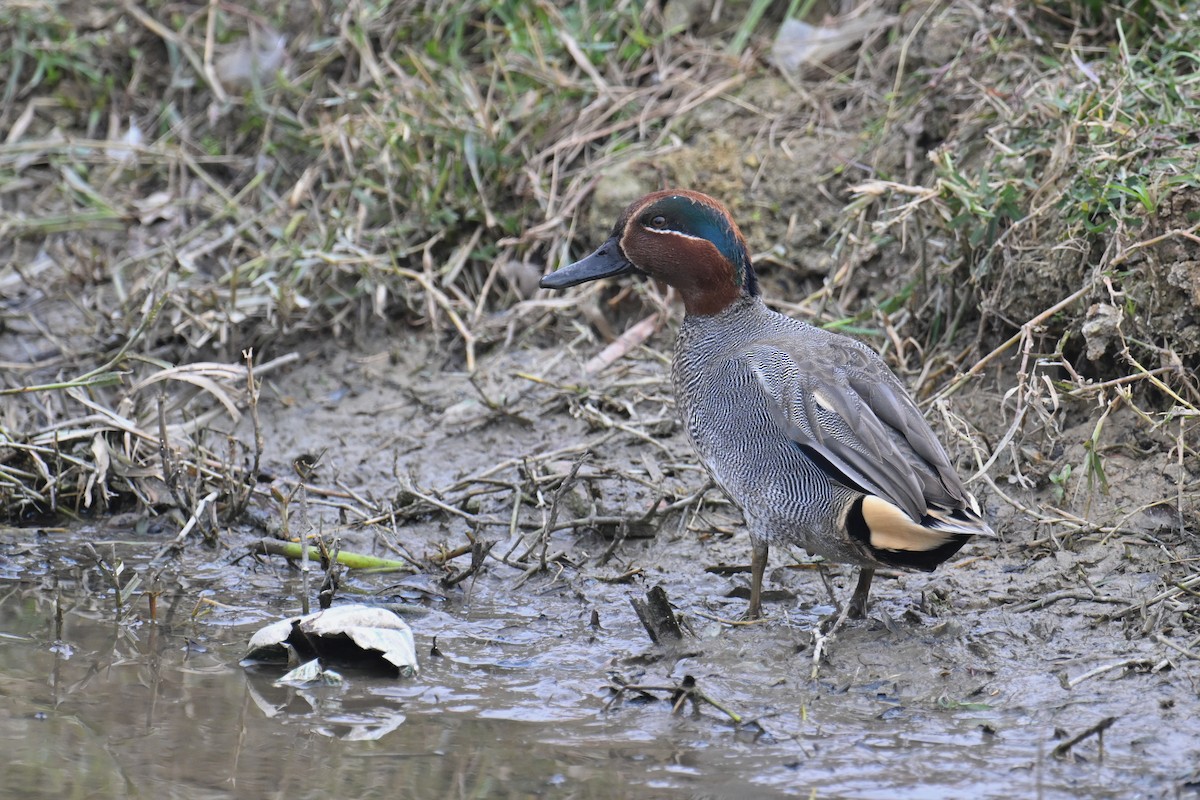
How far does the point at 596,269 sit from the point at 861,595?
138cm

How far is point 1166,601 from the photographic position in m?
3.82

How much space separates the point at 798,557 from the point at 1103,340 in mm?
1197

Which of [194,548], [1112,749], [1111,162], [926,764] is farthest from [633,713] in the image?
[1111,162]

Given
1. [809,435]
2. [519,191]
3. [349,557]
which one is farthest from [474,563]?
[519,191]

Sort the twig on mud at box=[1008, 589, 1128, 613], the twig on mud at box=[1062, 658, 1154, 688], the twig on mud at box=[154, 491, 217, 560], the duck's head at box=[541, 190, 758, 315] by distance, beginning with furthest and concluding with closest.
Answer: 1. the twig on mud at box=[154, 491, 217, 560]
2. the duck's head at box=[541, 190, 758, 315]
3. the twig on mud at box=[1008, 589, 1128, 613]
4. the twig on mud at box=[1062, 658, 1154, 688]

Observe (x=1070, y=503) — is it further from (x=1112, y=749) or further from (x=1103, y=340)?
(x=1112, y=749)

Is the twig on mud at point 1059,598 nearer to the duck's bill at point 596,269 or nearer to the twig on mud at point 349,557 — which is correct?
the duck's bill at point 596,269

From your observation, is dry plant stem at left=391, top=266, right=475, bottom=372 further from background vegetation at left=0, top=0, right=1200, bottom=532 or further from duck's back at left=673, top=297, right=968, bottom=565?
duck's back at left=673, top=297, right=968, bottom=565

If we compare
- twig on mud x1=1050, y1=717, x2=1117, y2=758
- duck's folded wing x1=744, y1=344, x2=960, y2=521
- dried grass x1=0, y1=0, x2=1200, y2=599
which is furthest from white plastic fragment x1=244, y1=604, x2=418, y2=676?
twig on mud x1=1050, y1=717, x2=1117, y2=758

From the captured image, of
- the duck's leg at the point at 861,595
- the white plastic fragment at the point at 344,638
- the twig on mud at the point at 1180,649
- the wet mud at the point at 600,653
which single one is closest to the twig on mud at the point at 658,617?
Answer: the wet mud at the point at 600,653

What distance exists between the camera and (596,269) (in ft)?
15.0

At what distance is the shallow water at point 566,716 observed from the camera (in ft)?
10.2

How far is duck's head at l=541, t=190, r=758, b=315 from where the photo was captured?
430 centimetres

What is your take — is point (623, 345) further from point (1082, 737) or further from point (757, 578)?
point (1082, 737)
